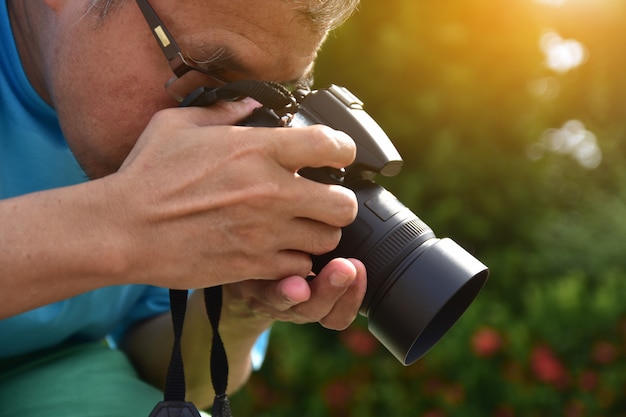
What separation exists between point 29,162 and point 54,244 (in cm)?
47

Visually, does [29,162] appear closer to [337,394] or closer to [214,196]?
[214,196]

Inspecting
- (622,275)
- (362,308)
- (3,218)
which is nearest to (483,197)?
(622,275)

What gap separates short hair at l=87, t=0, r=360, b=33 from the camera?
1.32 metres

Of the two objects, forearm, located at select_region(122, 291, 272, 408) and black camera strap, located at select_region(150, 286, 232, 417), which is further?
forearm, located at select_region(122, 291, 272, 408)

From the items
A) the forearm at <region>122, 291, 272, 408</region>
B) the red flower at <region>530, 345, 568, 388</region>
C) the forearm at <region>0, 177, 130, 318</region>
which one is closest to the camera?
the forearm at <region>0, 177, 130, 318</region>

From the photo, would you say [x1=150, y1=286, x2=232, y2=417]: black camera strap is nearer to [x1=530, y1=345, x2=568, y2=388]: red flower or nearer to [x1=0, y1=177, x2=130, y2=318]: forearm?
[x1=0, y1=177, x2=130, y2=318]: forearm

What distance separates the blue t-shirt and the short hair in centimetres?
25

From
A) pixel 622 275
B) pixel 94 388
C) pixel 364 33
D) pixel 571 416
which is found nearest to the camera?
pixel 94 388

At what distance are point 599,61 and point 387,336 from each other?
137 inches

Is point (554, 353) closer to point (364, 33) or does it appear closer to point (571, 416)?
point (571, 416)

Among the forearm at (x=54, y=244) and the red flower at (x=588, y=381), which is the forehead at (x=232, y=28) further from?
the red flower at (x=588, y=381)

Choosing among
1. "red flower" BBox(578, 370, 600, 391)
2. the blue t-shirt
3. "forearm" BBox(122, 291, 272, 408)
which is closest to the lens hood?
"forearm" BBox(122, 291, 272, 408)

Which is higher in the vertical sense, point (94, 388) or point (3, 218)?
point (3, 218)

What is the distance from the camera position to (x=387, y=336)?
129 centimetres
